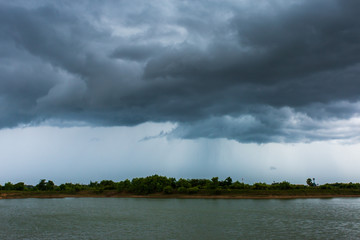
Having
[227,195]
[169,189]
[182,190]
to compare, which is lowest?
[227,195]

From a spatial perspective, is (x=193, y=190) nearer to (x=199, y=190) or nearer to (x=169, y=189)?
(x=199, y=190)

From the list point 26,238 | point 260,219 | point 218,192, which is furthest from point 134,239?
point 218,192

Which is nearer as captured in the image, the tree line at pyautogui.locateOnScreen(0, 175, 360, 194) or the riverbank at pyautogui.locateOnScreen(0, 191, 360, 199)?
the riverbank at pyautogui.locateOnScreen(0, 191, 360, 199)

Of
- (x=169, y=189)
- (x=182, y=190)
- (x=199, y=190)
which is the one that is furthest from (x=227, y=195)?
(x=169, y=189)

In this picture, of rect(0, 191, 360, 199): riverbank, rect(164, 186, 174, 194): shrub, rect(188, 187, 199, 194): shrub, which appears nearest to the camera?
rect(0, 191, 360, 199): riverbank

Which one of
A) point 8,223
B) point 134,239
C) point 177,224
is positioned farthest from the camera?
point 8,223

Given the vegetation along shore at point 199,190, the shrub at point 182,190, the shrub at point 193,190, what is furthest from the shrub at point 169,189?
the shrub at point 193,190

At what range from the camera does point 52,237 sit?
48.1 meters

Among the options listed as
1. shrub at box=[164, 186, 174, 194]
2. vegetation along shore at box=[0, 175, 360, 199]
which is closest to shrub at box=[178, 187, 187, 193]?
vegetation along shore at box=[0, 175, 360, 199]

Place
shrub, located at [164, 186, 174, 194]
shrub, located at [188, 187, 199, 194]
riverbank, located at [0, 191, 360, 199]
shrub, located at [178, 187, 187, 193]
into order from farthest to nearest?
shrub, located at [164, 186, 174, 194], shrub, located at [178, 187, 187, 193], shrub, located at [188, 187, 199, 194], riverbank, located at [0, 191, 360, 199]

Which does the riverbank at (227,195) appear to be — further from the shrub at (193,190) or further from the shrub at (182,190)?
the shrub at (182,190)

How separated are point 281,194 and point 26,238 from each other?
136 m

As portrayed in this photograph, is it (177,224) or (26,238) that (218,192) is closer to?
(177,224)

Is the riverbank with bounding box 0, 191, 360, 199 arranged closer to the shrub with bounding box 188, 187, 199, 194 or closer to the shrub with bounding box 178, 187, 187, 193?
the shrub with bounding box 188, 187, 199, 194
